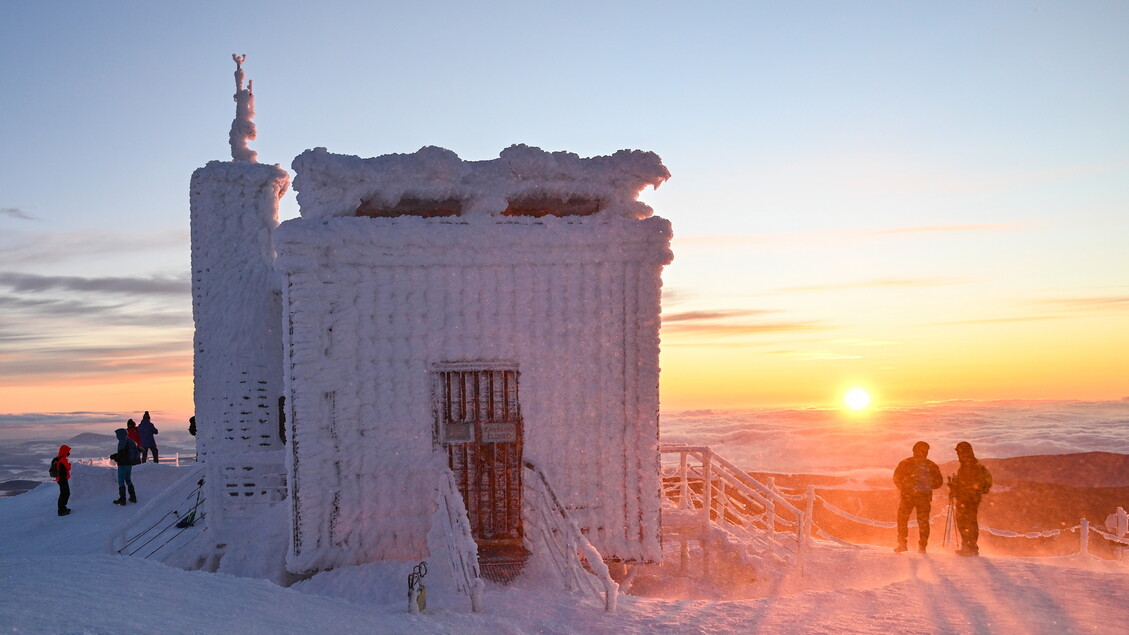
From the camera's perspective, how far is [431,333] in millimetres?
10789

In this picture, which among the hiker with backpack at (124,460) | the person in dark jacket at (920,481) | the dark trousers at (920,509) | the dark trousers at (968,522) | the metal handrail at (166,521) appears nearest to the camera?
the dark trousers at (968,522)

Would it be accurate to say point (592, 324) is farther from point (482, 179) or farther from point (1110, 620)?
point (1110, 620)

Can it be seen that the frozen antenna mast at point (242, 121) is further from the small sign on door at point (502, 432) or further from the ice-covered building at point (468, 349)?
the small sign on door at point (502, 432)

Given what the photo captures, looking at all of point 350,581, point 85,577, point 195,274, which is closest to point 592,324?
point 350,581

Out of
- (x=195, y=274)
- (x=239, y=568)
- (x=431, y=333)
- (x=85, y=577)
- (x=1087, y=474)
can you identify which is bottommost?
(x=1087, y=474)

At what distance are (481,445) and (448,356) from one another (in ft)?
4.64

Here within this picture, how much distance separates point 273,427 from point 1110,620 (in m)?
14.4

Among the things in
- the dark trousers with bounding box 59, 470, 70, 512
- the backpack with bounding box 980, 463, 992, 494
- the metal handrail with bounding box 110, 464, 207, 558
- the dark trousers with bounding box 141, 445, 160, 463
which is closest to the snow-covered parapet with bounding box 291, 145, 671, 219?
the metal handrail with bounding box 110, 464, 207, 558

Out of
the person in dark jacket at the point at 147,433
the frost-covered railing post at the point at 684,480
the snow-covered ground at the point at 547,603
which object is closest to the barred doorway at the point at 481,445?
the snow-covered ground at the point at 547,603

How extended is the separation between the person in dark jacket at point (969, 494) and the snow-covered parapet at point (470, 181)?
6573 mm

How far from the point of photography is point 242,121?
17.2 m

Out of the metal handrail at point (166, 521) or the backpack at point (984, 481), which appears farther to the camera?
the metal handrail at point (166, 521)

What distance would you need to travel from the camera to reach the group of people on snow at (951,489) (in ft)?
37.7

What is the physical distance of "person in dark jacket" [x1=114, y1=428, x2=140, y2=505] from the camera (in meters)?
16.9
